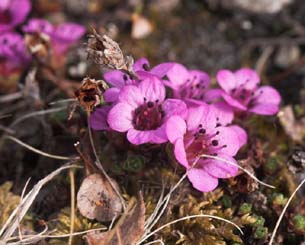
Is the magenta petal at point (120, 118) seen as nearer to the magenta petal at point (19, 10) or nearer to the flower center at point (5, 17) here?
the magenta petal at point (19, 10)

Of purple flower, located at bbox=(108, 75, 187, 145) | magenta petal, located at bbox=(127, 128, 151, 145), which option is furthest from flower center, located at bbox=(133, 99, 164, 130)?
magenta petal, located at bbox=(127, 128, 151, 145)

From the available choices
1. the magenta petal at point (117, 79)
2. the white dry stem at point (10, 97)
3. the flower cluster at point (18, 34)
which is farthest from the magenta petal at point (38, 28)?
the magenta petal at point (117, 79)

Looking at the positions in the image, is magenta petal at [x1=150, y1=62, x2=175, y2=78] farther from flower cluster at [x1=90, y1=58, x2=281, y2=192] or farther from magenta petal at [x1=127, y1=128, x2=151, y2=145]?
magenta petal at [x1=127, y1=128, x2=151, y2=145]

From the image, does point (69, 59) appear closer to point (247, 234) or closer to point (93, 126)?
point (93, 126)

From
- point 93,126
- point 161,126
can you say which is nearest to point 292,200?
point 161,126

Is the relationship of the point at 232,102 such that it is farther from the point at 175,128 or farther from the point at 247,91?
the point at 175,128

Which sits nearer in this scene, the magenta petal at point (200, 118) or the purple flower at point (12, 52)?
the magenta petal at point (200, 118)
